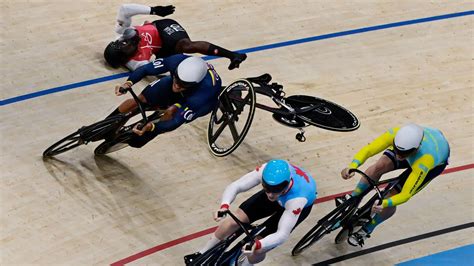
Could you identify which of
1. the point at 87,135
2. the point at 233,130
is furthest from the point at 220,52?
the point at 87,135

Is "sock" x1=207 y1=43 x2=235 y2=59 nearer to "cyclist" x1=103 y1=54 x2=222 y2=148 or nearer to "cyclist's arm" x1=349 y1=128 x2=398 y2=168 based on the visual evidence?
"cyclist" x1=103 y1=54 x2=222 y2=148

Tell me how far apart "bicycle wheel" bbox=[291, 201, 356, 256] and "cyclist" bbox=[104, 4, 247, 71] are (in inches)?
94.4

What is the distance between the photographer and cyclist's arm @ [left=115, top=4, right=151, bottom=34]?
27.9 feet

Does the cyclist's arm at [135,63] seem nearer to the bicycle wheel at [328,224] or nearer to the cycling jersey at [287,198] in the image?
the bicycle wheel at [328,224]

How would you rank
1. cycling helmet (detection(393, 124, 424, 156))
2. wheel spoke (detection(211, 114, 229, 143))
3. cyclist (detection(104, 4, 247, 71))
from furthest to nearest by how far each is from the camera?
1. cyclist (detection(104, 4, 247, 71))
2. wheel spoke (detection(211, 114, 229, 143))
3. cycling helmet (detection(393, 124, 424, 156))

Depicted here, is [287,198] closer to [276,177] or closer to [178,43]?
[276,177]

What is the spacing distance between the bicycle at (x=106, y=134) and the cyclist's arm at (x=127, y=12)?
1625mm

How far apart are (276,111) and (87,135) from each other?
1.51 metres

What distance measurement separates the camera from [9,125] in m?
7.76

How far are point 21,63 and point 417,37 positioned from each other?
4226mm

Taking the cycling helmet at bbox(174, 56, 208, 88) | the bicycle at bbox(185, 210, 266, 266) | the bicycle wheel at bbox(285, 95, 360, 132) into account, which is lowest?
the bicycle at bbox(185, 210, 266, 266)

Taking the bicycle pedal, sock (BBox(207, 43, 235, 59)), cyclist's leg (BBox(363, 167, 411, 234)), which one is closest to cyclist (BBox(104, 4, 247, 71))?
sock (BBox(207, 43, 235, 59))

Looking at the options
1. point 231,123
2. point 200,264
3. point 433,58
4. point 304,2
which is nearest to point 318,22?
point 304,2

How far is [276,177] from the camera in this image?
5.57 metres
